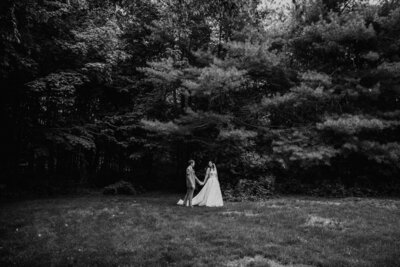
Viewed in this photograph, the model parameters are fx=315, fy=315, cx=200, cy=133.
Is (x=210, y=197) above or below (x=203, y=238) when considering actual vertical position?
above

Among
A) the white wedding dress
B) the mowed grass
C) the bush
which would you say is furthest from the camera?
the bush

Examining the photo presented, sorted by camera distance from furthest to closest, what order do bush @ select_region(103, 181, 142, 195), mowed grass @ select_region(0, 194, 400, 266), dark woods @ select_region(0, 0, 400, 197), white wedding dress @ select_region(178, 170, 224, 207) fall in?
bush @ select_region(103, 181, 142, 195), dark woods @ select_region(0, 0, 400, 197), white wedding dress @ select_region(178, 170, 224, 207), mowed grass @ select_region(0, 194, 400, 266)

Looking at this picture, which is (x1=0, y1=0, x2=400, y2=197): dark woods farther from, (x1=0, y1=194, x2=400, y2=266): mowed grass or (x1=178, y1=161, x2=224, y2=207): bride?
(x1=0, y1=194, x2=400, y2=266): mowed grass

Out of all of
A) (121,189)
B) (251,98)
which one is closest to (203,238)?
(121,189)

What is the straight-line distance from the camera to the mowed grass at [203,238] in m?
6.61

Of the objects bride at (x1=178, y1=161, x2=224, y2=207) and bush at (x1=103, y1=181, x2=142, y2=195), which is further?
bush at (x1=103, y1=181, x2=142, y2=195)

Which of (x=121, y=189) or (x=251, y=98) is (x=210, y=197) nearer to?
(x=121, y=189)

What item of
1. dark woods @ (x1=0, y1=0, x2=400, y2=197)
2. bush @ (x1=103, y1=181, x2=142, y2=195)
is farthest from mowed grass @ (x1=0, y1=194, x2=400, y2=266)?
bush @ (x1=103, y1=181, x2=142, y2=195)

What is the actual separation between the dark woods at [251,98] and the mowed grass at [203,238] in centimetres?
698

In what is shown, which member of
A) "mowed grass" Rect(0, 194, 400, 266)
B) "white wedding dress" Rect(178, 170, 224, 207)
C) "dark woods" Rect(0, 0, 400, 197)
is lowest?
"mowed grass" Rect(0, 194, 400, 266)

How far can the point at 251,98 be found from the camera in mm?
22156

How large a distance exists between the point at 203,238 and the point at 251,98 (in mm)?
15210

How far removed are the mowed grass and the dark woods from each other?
6.98m

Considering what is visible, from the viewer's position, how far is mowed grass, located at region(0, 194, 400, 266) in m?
6.61
